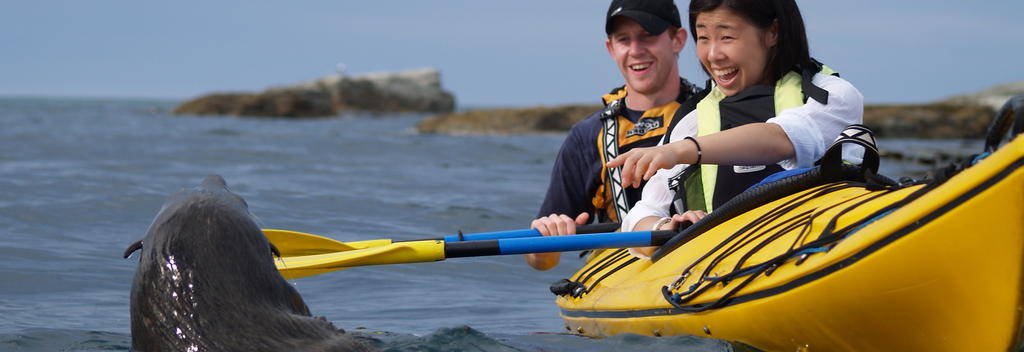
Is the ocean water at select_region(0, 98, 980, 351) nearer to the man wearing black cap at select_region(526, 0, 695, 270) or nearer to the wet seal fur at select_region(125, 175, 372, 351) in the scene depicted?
the man wearing black cap at select_region(526, 0, 695, 270)

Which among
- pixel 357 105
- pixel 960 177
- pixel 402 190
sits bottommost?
pixel 357 105

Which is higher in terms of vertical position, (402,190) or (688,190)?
(688,190)

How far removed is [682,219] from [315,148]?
55.9 feet

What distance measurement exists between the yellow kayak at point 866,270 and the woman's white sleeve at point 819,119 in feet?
0.75

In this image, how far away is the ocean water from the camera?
5.04m

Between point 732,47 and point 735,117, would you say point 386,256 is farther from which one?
point 732,47

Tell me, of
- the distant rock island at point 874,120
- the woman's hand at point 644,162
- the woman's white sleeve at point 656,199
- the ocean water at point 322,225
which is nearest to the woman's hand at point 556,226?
the woman's white sleeve at point 656,199

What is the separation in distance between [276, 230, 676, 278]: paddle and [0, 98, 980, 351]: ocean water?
0.33 metres

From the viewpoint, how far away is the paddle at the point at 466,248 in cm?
435

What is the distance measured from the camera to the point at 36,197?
10.3 m

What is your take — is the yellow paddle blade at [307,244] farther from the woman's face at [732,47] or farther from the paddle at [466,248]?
the woman's face at [732,47]

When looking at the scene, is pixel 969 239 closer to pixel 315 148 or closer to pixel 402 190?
pixel 402 190

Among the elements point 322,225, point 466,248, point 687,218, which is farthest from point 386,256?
point 322,225

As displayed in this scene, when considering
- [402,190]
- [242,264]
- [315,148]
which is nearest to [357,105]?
[315,148]
